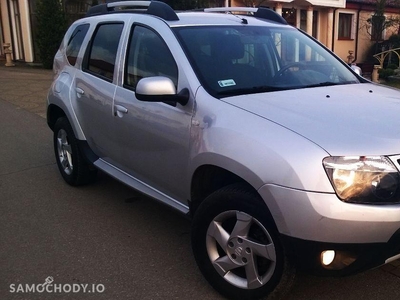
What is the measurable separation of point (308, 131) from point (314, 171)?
273 millimetres

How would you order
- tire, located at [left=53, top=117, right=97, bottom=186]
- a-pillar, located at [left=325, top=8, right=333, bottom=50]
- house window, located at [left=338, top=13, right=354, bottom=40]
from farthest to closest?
1. house window, located at [left=338, top=13, right=354, bottom=40]
2. a-pillar, located at [left=325, top=8, right=333, bottom=50]
3. tire, located at [left=53, top=117, right=97, bottom=186]

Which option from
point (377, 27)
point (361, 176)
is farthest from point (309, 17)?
point (361, 176)

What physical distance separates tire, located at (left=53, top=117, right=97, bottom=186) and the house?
43.9ft

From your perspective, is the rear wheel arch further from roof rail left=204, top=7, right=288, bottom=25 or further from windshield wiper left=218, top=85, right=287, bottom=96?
windshield wiper left=218, top=85, right=287, bottom=96

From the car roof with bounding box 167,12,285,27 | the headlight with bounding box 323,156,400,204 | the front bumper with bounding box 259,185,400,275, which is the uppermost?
the car roof with bounding box 167,12,285,27

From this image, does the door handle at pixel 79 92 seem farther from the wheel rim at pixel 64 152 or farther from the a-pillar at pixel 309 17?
the a-pillar at pixel 309 17

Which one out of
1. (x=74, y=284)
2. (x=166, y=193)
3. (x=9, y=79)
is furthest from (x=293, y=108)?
(x=9, y=79)

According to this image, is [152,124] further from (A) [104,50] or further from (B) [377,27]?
(B) [377,27]

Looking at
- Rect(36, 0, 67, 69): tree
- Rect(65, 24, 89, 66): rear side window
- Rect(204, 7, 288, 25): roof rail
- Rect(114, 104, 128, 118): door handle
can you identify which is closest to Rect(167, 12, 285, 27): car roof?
Rect(204, 7, 288, 25): roof rail

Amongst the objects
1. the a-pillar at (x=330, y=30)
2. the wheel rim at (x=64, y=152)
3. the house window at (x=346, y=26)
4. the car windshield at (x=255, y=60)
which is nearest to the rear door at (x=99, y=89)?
the wheel rim at (x=64, y=152)

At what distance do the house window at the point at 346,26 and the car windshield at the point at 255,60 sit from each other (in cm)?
2183

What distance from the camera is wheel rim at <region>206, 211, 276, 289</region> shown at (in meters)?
2.79

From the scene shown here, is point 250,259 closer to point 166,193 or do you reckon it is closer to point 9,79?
point 166,193

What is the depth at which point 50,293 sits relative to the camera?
3230mm
